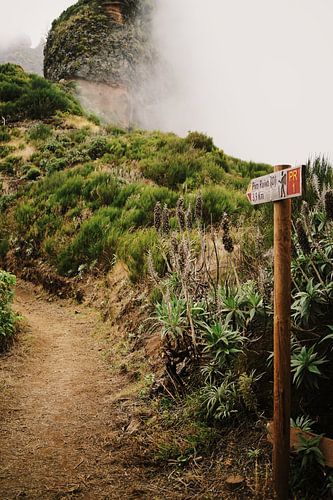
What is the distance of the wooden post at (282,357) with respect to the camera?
2363mm

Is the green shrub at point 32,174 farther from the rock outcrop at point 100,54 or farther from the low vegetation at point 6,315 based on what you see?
the rock outcrop at point 100,54

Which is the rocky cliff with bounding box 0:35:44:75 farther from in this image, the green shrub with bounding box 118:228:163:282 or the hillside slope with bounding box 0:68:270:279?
the green shrub with bounding box 118:228:163:282

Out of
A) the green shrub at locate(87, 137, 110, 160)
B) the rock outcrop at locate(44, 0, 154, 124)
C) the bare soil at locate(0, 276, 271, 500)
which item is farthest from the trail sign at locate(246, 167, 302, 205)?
the rock outcrop at locate(44, 0, 154, 124)

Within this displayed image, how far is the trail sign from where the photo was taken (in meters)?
2.29

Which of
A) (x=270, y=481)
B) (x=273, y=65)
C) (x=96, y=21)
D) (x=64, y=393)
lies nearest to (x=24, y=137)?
(x=64, y=393)

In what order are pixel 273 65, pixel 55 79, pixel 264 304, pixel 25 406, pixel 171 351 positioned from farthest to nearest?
pixel 273 65
pixel 55 79
pixel 25 406
pixel 171 351
pixel 264 304

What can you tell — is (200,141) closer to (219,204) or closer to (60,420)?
(219,204)

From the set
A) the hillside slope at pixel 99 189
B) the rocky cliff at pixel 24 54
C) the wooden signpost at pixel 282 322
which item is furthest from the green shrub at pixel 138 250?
the rocky cliff at pixel 24 54

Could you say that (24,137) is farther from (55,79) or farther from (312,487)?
(312,487)

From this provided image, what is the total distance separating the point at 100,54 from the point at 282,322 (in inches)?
1139

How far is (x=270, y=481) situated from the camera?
2527mm

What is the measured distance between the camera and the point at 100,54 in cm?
2727

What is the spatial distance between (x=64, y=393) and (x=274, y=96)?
54.1 meters

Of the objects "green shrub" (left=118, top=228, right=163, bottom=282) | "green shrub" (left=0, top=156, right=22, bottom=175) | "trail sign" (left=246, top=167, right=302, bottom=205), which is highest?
"green shrub" (left=0, top=156, right=22, bottom=175)
